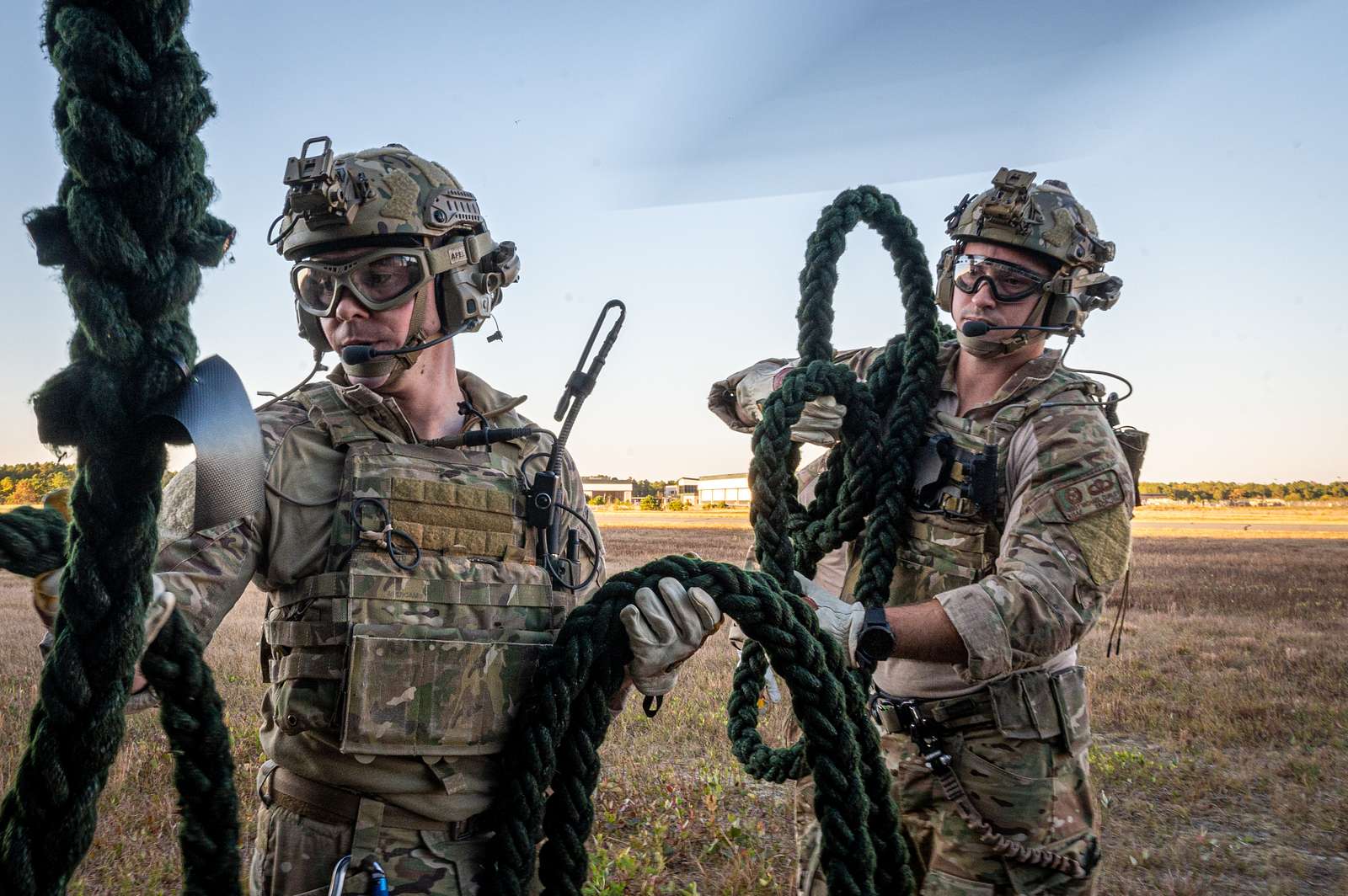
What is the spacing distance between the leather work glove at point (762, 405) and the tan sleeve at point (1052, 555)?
0.82 metres

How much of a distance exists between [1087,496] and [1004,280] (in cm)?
107

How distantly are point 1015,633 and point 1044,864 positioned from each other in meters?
0.94

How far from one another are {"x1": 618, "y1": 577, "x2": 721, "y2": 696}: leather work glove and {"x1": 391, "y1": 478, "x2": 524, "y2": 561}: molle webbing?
60cm

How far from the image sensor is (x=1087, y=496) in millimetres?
3705

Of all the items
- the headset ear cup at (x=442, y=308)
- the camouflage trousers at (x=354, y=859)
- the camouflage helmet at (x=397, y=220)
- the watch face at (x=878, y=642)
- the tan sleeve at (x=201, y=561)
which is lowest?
the camouflage trousers at (x=354, y=859)

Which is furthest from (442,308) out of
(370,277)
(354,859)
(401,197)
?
(354,859)

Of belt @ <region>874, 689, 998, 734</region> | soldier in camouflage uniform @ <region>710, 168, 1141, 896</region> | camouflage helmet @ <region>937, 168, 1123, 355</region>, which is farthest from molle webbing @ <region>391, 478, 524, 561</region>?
camouflage helmet @ <region>937, 168, 1123, 355</region>

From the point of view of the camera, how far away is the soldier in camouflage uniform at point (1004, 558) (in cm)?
362

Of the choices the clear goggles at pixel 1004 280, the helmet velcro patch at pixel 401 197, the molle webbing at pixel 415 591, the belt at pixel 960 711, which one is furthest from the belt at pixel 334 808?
the clear goggles at pixel 1004 280

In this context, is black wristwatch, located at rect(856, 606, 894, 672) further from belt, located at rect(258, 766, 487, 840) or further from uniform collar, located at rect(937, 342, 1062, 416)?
belt, located at rect(258, 766, 487, 840)

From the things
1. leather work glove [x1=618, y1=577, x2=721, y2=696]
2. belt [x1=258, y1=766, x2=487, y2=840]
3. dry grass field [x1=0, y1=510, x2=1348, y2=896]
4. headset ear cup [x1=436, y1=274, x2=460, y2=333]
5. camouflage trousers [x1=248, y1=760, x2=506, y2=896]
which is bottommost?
dry grass field [x1=0, y1=510, x2=1348, y2=896]

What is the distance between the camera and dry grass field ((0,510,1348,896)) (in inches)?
232

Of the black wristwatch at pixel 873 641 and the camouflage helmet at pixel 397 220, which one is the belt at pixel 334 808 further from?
the black wristwatch at pixel 873 641

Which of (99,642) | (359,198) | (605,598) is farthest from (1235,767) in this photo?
(99,642)
